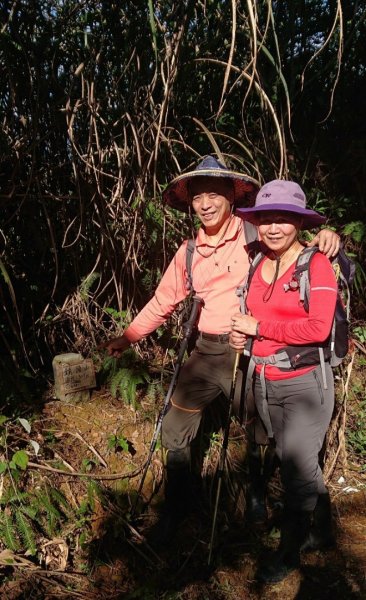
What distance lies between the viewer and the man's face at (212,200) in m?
2.89

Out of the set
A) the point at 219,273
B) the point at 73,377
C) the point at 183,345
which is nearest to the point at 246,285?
the point at 219,273

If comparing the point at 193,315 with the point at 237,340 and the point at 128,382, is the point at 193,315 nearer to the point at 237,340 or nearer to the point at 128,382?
the point at 237,340

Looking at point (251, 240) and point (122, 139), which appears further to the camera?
point (122, 139)

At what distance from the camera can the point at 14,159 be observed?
344 centimetres

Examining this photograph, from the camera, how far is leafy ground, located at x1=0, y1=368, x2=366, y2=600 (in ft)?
9.73

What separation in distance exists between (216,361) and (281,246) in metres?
0.90

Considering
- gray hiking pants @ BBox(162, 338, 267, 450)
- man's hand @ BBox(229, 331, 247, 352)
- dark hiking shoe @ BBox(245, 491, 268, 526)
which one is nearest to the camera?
man's hand @ BBox(229, 331, 247, 352)

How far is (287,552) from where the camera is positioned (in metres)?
2.95

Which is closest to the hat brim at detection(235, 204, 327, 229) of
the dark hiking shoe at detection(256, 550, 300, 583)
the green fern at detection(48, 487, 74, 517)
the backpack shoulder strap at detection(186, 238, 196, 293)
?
the backpack shoulder strap at detection(186, 238, 196, 293)

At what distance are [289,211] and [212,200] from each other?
55 centimetres

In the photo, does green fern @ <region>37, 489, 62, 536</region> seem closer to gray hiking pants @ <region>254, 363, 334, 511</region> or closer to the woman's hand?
gray hiking pants @ <region>254, 363, 334, 511</region>

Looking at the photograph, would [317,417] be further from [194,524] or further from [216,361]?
[194,524]

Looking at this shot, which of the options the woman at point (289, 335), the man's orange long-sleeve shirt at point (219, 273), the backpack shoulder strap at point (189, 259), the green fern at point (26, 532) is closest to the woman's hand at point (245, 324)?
the woman at point (289, 335)

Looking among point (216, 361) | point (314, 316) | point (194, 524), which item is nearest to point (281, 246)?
point (314, 316)
